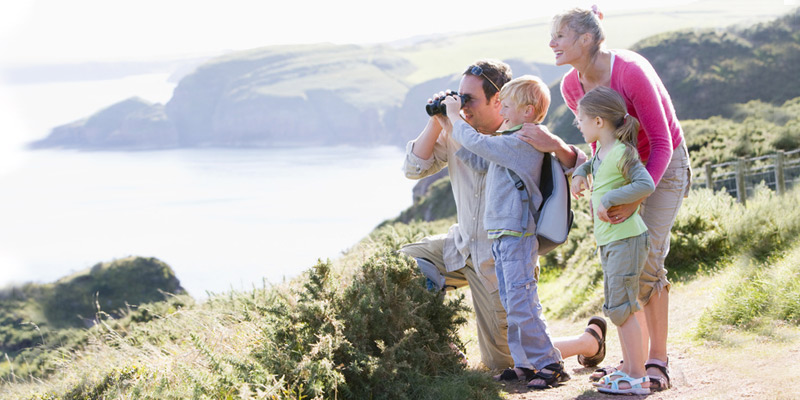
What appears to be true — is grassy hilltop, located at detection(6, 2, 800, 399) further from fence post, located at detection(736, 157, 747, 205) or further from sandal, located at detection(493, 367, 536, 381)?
fence post, located at detection(736, 157, 747, 205)

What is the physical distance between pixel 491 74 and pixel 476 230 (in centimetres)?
89

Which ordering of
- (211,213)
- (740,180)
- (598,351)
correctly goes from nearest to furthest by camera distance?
Answer: 1. (598,351)
2. (740,180)
3. (211,213)

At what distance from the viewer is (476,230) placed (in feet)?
13.1

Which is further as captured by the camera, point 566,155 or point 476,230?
point 476,230

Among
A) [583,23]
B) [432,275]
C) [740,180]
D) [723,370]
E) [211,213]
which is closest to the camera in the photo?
[583,23]

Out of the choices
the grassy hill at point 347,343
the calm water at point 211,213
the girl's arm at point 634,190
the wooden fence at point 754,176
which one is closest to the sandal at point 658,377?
the grassy hill at point 347,343

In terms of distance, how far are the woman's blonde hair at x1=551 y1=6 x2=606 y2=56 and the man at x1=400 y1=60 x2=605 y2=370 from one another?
0.47 m

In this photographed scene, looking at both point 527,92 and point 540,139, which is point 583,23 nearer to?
point 527,92

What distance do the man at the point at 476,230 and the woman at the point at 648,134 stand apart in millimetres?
429

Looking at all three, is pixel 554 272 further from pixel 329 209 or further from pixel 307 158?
pixel 307 158

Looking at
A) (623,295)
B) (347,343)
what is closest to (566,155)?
(623,295)

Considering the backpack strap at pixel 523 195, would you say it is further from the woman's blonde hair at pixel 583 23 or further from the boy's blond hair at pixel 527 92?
the woman's blonde hair at pixel 583 23

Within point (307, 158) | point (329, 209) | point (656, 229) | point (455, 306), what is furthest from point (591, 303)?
point (307, 158)

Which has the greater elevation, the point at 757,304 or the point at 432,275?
the point at 432,275
